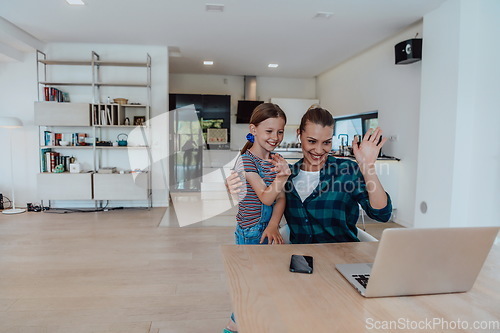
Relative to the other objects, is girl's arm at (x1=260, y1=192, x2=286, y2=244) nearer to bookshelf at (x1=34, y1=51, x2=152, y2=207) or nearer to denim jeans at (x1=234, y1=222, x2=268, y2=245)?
denim jeans at (x1=234, y1=222, x2=268, y2=245)

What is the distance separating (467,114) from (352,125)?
9.94 feet

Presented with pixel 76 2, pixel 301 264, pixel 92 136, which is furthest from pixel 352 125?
pixel 301 264

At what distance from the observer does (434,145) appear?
3.75m

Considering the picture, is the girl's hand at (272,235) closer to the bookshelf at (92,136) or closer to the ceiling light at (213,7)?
the ceiling light at (213,7)

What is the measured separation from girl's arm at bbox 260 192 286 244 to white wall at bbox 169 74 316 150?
642 cm

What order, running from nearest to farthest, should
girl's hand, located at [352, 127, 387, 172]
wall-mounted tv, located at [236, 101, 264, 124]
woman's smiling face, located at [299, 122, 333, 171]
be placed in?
1. girl's hand, located at [352, 127, 387, 172]
2. woman's smiling face, located at [299, 122, 333, 171]
3. wall-mounted tv, located at [236, 101, 264, 124]

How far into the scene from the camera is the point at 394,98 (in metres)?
4.88

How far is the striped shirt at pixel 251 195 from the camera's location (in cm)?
162

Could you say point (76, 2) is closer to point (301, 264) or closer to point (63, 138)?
point (63, 138)

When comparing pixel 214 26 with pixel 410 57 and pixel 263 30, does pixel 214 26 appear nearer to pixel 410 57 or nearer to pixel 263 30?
pixel 263 30

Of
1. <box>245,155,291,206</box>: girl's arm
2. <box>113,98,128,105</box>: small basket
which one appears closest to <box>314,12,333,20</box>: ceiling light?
<box>245,155,291,206</box>: girl's arm

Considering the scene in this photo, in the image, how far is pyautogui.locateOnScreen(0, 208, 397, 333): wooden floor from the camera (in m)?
2.14

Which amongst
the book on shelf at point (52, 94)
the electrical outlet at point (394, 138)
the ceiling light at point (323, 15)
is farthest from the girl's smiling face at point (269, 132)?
the book on shelf at point (52, 94)

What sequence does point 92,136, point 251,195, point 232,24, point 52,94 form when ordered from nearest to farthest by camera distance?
point 251,195 < point 232,24 < point 52,94 < point 92,136
